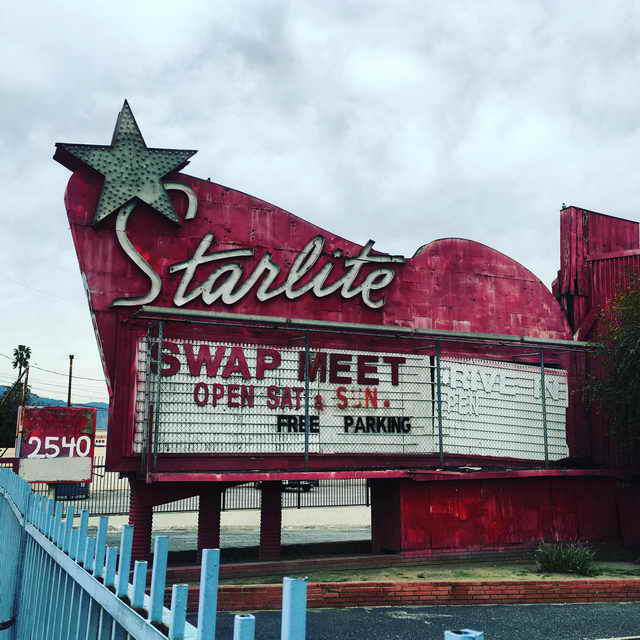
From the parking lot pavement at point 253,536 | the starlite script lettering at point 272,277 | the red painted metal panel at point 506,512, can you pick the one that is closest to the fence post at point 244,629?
the starlite script lettering at point 272,277

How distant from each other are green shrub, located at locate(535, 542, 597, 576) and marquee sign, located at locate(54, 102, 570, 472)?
9.28ft

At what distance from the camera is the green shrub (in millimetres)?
15477

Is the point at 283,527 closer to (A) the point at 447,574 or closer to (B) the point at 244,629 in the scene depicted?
(A) the point at 447,574

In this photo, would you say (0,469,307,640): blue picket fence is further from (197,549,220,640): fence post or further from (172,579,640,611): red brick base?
(172,579,640,611): red brick base

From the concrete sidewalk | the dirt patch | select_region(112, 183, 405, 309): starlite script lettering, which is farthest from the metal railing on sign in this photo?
the concrete sidewalk

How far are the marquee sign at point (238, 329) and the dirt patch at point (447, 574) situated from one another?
7.71 feet

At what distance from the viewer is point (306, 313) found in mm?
17250

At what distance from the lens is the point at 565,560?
15.6 m

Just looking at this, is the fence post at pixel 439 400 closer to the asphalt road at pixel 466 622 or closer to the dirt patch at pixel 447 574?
the dirt patch at pixel 447 574

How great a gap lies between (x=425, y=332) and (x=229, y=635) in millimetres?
8238

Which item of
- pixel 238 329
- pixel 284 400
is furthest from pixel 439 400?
pixel 238 329

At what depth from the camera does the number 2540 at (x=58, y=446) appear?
839 inches

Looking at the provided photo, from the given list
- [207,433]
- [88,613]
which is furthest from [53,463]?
[88,613]

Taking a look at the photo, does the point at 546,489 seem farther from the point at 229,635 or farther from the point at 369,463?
the point at 229,635
